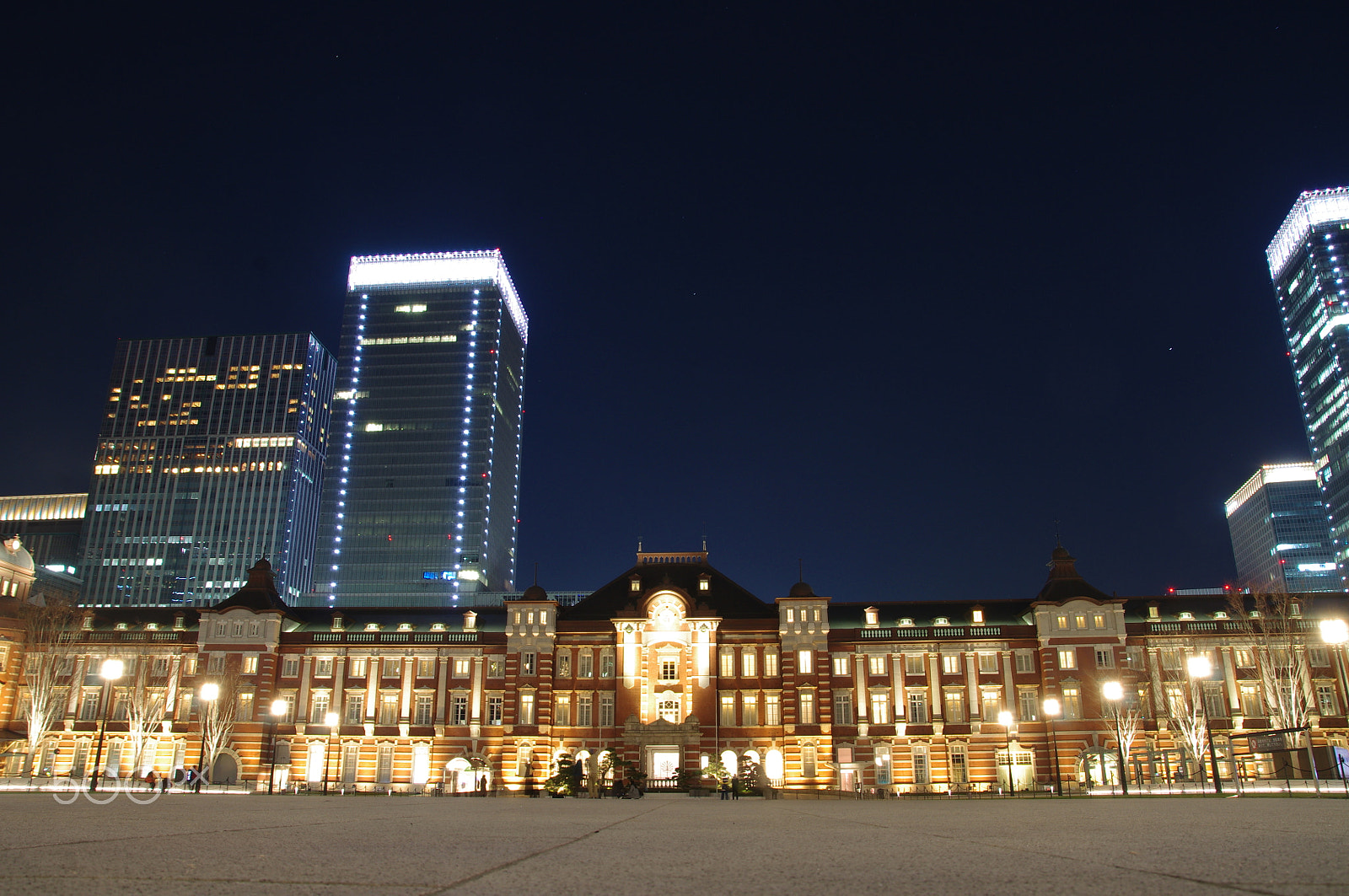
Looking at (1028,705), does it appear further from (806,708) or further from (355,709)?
(355,709)

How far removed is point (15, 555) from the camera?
71938mm

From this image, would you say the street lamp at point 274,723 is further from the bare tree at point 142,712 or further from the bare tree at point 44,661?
the bare tree at point 44,661

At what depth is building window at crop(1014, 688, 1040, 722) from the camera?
210 ft

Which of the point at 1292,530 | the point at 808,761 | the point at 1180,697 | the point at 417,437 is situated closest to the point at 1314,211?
the point at 1292,530

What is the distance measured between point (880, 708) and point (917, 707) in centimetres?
259

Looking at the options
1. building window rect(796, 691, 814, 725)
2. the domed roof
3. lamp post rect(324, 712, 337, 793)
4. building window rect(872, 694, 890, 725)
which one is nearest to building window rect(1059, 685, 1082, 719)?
building window rect(872, 694, 890, 725)

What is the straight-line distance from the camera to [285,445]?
160 metres

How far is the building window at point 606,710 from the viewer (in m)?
66.2

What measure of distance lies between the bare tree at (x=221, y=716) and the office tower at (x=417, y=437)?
84455 millimetres

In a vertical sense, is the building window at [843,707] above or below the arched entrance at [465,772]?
above

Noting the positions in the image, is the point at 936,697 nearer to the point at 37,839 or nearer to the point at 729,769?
the point at 729,769

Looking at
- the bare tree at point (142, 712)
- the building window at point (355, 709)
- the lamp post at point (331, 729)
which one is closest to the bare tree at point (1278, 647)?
the building window at point (355, 709)

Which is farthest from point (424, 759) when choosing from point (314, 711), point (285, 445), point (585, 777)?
point (285, 445)

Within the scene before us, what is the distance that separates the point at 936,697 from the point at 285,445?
130 metres
